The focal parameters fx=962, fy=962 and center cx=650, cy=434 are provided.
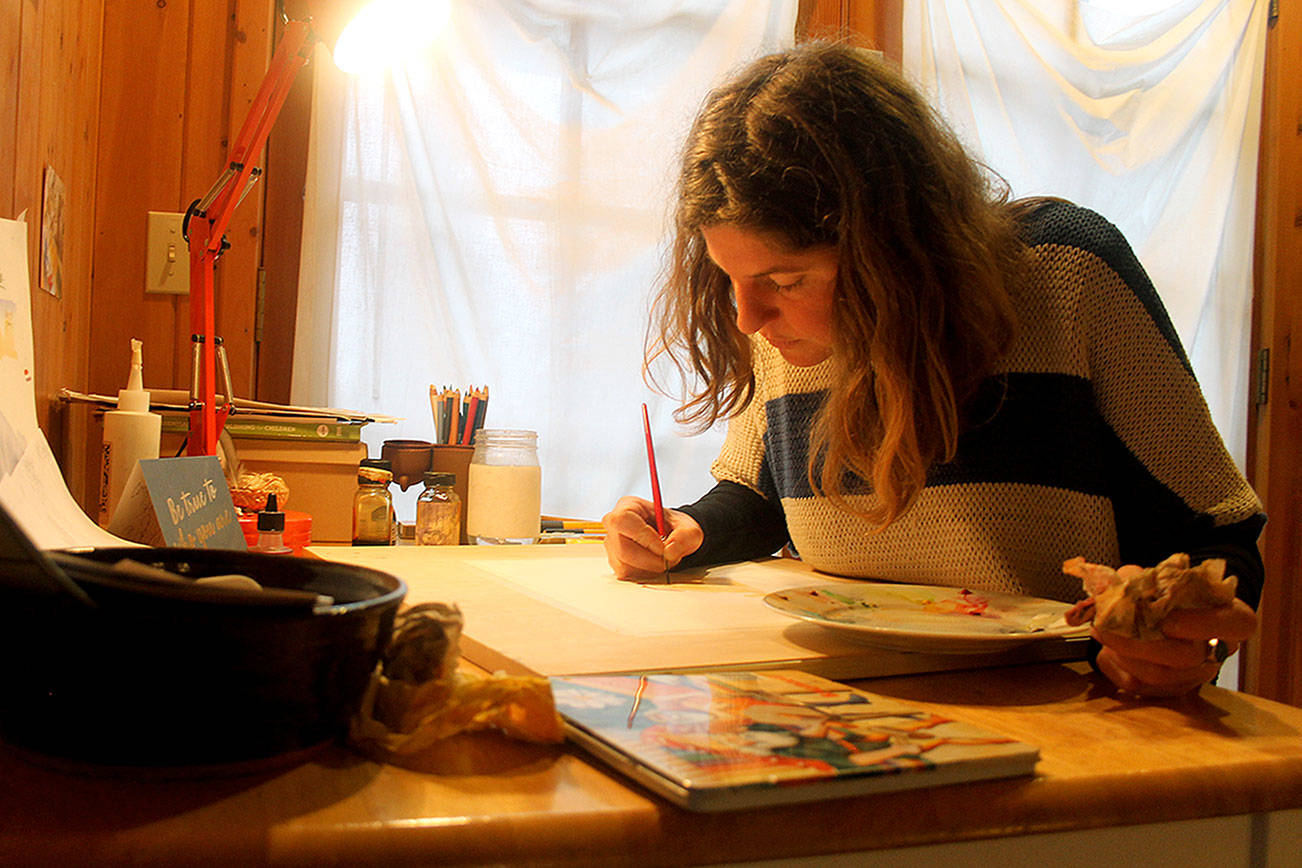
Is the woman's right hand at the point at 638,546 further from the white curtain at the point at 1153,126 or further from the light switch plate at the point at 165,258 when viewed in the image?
the white curtain at the point at 1153,126

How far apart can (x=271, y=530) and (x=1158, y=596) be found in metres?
0.75

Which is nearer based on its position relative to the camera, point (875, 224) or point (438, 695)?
point (438, 695)

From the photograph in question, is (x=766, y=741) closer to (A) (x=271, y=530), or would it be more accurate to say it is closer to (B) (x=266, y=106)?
(A) (x=271, y=530)

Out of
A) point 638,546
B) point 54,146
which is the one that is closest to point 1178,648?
point 638,546

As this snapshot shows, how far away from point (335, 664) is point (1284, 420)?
2495 millimetres

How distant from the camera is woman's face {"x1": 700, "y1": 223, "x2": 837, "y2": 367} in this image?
905mm

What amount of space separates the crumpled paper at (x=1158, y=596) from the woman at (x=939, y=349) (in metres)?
0.28

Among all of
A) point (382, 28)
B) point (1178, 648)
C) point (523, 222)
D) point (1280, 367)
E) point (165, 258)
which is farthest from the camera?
point (1280, 367)

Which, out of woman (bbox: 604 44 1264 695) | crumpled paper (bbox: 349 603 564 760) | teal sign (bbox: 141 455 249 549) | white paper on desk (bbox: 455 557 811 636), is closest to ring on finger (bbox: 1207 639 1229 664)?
woman (bbox: 604 44 1264 695)

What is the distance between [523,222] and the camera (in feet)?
6.23

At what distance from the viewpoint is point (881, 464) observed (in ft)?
3.01

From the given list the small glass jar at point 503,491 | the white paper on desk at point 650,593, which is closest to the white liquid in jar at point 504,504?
the small glass jar at point 503,491

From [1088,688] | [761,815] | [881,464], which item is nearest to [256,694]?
[761,815]

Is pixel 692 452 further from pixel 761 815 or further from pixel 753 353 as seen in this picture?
pixel 761 815
